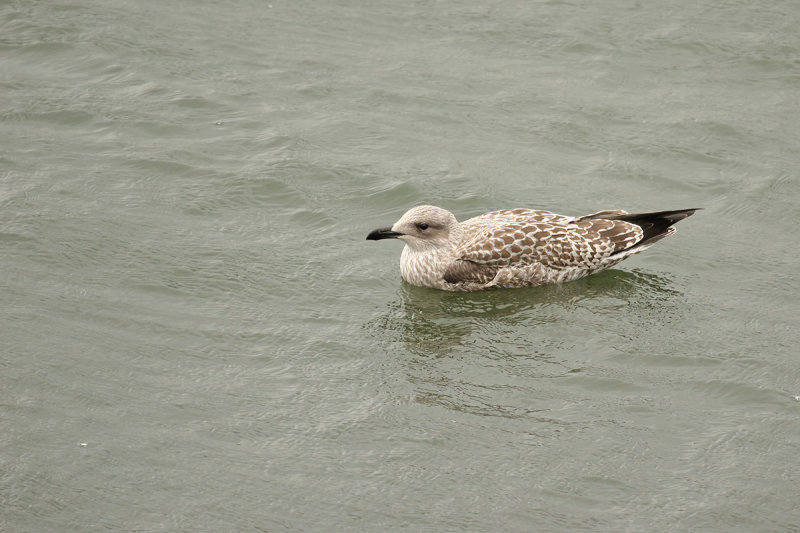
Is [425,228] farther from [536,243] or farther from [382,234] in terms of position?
[536,243]

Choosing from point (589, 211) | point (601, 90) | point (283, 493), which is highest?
point (601, 90)

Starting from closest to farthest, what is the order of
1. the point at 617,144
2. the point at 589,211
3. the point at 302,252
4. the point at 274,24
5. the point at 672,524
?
1. the point at 672,524
2. the point at 302,252
3. the point at 589,211
4. the point at 617,144
5. the point at 274,24

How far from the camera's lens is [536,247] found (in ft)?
34.2

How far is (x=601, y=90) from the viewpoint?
13.7 m

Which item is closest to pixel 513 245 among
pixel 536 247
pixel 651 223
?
pixel 536 247

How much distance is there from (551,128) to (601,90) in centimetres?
113

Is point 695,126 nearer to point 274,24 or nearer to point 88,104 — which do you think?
point 274,24

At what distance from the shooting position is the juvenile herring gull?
10422mm

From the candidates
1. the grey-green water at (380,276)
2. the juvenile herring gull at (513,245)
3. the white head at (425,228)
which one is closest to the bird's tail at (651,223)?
the juvenile herring gull at (513,245)

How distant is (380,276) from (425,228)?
0.65 meters

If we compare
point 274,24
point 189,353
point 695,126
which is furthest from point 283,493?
point 274,24

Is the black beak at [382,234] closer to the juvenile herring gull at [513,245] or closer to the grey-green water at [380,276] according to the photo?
the juvenile herring gull at [513,245]

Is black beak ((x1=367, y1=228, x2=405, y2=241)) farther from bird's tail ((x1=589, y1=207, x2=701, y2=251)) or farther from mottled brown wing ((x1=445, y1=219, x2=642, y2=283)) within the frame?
bird's tail ((x1=589, y1=207, x2=701, y2=251))

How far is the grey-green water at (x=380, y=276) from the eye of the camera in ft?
25.2
